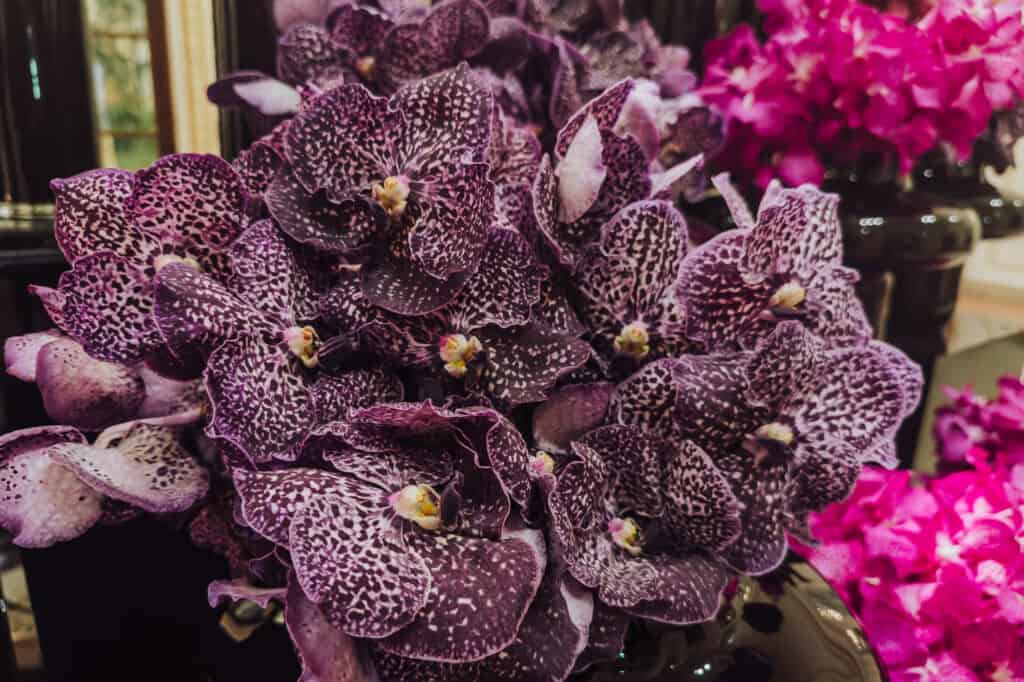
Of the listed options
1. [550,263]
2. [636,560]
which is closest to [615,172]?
[550,263]

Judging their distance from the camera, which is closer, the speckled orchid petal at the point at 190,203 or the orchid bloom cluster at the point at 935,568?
the speckled orchid petal at the point at 190,203

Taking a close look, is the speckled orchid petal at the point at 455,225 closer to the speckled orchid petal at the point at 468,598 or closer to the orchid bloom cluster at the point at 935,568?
the speckled orchid petal at the point at 468,598

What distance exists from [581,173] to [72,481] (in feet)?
0.68

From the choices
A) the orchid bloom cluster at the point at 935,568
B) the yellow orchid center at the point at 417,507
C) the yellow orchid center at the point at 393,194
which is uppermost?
the yellow orchid center at the point at 393,194

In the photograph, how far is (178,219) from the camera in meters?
0.30

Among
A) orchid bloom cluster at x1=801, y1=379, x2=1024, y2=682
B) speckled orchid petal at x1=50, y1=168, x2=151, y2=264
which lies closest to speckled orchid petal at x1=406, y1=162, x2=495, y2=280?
speckled orchid petal at x1=50, y1=168, x2=151, y2=264

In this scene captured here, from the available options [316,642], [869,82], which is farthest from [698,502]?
[869,82]

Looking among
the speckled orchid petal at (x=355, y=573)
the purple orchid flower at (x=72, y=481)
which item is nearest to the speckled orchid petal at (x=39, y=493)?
the purple orchid flower at (x=72, y=481)

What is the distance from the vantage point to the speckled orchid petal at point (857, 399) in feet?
1.02

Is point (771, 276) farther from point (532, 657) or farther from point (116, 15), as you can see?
point (116, 15)

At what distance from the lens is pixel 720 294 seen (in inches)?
11.6

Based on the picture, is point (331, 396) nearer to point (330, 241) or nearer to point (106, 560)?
point (330, 241)

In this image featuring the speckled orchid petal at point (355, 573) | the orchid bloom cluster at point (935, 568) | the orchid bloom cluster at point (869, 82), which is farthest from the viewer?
the orchid bloom cluster at point (869, 82)

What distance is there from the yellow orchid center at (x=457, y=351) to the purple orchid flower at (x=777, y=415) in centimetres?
6
